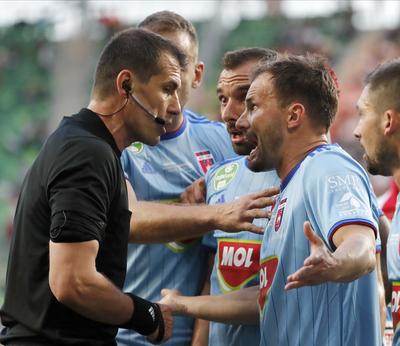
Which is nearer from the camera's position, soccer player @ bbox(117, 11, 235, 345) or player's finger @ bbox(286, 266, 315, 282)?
player's finger @ bbox(286, 266, 315, 282)

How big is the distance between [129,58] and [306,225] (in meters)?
1.25

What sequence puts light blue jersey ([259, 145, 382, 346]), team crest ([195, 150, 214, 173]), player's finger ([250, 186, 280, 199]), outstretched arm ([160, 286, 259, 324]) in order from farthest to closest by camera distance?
team crest ([195, 150, 214, 173]) < outstretched arm ([160, 286, 259, 324]) < player's finger ([250, 186, 280, 199]) < light blue jersey ([259, 145, 382, 346])

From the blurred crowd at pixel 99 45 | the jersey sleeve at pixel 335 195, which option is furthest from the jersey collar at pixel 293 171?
the blurred crowd at pixel 99 45

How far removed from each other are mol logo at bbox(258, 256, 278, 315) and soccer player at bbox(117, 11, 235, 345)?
0.97 m

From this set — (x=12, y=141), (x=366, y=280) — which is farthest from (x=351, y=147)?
(x=366, y=280)

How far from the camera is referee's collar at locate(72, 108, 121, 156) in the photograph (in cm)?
400

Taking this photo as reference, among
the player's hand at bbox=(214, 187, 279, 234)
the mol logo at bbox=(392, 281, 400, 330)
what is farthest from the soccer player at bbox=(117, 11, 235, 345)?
the mol logo at bbox=(392, 281, 400, 330)

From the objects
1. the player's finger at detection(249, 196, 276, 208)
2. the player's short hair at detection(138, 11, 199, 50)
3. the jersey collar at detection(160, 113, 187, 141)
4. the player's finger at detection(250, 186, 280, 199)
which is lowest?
the player's finger at detection(249, 196, 276, 208)

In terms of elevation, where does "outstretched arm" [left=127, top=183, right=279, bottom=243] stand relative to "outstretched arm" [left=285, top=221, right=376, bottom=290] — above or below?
above

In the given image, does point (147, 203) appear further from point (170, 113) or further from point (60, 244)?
point (60, 244)

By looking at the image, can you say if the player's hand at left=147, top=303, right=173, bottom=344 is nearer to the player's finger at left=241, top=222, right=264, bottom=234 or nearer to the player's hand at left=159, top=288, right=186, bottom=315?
the player's hand at left=159, top=288, right=186, bottom=315

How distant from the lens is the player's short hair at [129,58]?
417cm


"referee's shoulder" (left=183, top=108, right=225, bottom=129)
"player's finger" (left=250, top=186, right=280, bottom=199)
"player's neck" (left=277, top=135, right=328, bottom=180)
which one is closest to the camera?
"player's neck" (left=277, top=135, right=328, bottom=180)

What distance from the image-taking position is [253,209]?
13.9 feet
